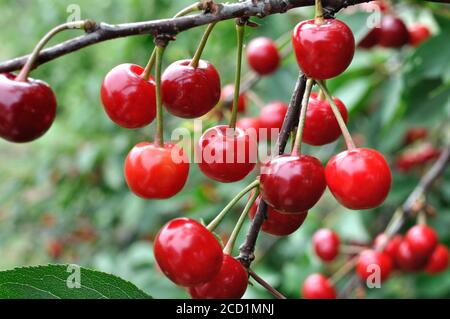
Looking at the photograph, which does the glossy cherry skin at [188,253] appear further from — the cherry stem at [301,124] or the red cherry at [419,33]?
the red cherry at [419,33]

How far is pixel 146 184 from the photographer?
1151 millimetres

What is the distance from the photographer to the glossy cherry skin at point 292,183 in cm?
108

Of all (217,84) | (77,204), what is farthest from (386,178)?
(77,204)

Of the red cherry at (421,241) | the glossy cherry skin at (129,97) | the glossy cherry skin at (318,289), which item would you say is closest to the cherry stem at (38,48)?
the glossy cherry skin at (129,97)

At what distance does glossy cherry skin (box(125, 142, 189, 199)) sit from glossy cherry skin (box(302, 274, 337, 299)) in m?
1.14

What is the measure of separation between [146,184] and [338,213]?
2.26 m

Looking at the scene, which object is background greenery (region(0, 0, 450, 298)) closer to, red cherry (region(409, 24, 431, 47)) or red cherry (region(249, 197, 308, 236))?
red cherry (region(409, 24, 431, 47))

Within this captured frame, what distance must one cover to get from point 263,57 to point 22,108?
59.9 inches

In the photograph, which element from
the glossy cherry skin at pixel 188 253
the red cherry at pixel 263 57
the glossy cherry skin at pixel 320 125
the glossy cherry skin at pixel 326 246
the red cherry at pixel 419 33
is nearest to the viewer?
the glossy cherry skin at pixel 188 253

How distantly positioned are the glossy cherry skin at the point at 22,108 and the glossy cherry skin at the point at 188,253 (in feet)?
0.98

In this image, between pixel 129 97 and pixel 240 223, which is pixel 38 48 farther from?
pixel 240 223

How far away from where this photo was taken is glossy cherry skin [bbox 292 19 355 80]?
3.51 ft

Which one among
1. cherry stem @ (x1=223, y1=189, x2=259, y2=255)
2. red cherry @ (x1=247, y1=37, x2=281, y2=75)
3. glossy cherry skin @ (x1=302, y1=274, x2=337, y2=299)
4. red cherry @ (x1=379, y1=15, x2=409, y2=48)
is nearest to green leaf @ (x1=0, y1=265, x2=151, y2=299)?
cherry stem @ (x1=223, y1=189, x2=259, y2=255)

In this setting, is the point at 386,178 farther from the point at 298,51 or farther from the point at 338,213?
the point at 338,213
